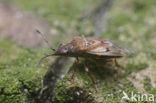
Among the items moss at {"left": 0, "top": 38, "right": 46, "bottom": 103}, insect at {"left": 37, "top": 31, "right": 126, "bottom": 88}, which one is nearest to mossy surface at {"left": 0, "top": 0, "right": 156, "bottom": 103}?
moss at {"left": 0, "top": 38, "right": 46, "bottom": 103}

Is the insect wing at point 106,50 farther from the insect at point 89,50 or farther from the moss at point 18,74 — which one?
the moss at point 18,74

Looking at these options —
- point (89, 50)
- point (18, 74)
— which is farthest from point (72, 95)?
point (18, 74)

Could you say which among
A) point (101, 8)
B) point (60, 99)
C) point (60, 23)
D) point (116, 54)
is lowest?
point (60, 99)

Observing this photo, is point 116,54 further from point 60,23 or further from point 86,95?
point 60,23

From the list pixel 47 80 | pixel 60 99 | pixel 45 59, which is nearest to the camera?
pixel 60 99

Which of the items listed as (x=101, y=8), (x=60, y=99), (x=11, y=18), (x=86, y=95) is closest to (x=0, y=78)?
(x=60, y=99)

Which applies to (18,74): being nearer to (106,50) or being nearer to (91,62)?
(91,62)

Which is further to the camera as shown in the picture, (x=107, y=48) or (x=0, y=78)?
(x=107, y=48)

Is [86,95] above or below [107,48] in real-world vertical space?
below

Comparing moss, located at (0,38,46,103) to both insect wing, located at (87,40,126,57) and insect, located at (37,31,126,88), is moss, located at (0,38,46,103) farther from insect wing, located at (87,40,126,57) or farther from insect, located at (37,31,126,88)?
insect wing, located at (87,40,126,57)
